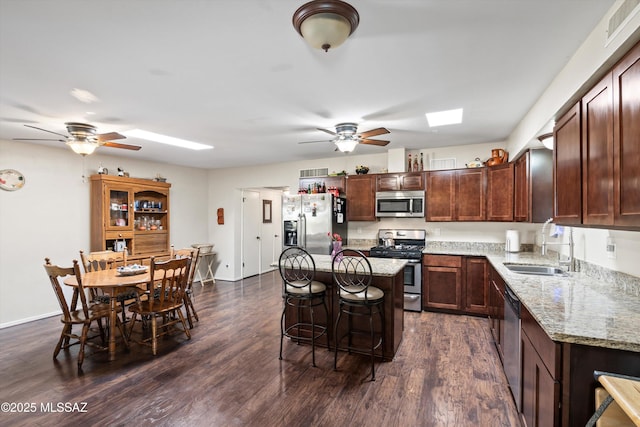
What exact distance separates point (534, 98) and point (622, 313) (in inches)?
82.7

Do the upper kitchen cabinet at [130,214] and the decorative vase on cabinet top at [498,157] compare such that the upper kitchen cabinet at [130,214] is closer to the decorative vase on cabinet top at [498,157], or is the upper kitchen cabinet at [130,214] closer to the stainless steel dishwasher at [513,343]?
the stainless steel dishwasher at [513,343]

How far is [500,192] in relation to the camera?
435 cm

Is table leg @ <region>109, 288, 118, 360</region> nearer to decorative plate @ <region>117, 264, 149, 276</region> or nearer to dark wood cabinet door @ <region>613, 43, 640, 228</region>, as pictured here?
decorative plate @ <region>117, 264, 149, 276</region>

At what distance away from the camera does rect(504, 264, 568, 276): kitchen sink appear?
2921mm

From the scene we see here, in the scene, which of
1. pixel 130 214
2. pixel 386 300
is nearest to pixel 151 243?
pixel 130 214

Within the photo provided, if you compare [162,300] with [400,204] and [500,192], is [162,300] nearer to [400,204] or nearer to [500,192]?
[400,204]

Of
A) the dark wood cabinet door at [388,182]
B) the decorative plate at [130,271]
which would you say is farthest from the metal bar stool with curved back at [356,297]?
the decorative plate at [130,271]

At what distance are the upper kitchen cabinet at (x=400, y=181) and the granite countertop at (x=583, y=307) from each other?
2.45 meters

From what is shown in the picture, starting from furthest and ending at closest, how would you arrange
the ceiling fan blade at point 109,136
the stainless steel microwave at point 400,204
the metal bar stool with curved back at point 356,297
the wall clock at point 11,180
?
the stainless steel microwave at point 400,204, the wall clock at point 11,180, the ceiling fan blade at point 109,136, the metal bar stool with curved back at point 356,297

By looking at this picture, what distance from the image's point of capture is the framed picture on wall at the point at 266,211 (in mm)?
7846

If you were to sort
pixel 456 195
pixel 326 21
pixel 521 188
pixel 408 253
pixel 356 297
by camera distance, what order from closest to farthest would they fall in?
pixel 326 21 → pixel 356 297 → pixel 521 188 → pixel 408 253 → pixel 456 195

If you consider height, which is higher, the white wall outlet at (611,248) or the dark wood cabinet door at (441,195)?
the dark wood cabinet door at (441,195)

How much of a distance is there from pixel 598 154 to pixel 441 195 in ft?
10.4

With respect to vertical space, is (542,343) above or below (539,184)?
Result: below
